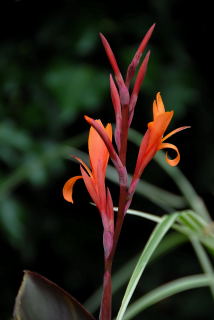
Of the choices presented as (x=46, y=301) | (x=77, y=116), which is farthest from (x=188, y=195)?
(x=46, y=301)

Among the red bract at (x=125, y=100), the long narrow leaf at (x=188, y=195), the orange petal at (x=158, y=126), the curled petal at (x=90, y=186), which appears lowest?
the long narrow leaf at (x=188, y=195)

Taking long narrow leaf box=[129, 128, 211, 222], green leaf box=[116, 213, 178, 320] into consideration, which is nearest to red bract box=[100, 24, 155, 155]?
green leaf box=[116, 213, 178, 320]

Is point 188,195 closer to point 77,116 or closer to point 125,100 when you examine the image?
point 77,116

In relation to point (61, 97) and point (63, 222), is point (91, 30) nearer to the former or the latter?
point (61, 97)

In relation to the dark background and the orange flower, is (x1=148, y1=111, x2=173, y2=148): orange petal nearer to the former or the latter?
the orange flower

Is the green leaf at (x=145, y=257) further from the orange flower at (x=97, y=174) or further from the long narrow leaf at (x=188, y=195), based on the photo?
the long narrow leaf at (x=188, y=195)

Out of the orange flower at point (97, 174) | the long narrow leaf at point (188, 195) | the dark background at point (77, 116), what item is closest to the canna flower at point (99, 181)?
the orange flower at point (97, 174)
